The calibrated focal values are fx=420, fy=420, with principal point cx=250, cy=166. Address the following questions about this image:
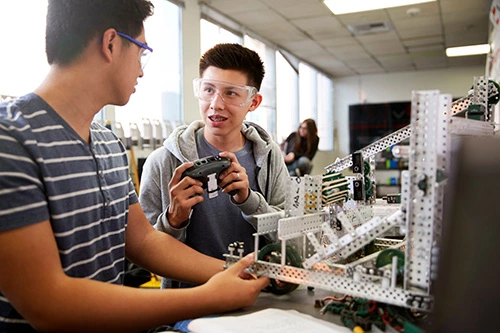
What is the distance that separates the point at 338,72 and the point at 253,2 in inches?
257

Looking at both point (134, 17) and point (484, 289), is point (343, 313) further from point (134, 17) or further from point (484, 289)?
point (134, 17)

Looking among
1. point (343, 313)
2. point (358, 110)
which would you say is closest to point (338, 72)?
point (358, 110)

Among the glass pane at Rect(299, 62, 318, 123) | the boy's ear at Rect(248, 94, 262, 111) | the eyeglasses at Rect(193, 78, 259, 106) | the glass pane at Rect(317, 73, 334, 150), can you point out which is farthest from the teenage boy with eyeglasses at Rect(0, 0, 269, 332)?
the glass pane at Rect(317, 73, 334, 150)

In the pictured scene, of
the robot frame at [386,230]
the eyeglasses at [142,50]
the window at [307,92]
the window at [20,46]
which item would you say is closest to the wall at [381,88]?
the window at [307,92]

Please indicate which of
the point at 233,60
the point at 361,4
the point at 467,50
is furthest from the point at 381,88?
the point at 233,60

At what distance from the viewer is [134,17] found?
153 centimetres

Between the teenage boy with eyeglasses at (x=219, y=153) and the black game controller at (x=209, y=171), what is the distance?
10 cm

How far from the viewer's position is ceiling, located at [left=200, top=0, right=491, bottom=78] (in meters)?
6.46

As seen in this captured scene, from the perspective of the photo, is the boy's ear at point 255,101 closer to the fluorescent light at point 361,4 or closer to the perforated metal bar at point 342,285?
the perforated metal bar at point 342,285

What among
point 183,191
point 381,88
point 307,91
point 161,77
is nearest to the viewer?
point 183,191

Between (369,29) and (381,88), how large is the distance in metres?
5.09

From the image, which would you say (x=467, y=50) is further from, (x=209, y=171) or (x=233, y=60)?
(x=209, y=171)

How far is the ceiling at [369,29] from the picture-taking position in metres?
6.46

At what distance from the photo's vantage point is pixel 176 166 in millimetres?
2057
